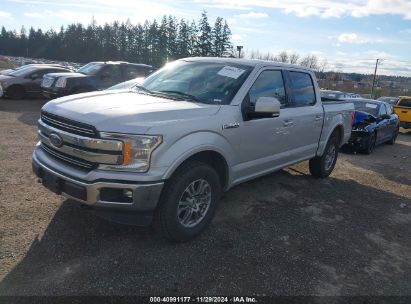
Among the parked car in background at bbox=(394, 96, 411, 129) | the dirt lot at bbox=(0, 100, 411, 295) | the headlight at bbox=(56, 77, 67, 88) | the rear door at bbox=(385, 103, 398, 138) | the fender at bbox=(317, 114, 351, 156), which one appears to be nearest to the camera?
the dirt lot at bbox=(0, 100, 411, 295)

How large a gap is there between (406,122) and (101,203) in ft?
58.6

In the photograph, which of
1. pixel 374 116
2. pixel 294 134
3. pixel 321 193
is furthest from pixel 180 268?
pixel 374 116

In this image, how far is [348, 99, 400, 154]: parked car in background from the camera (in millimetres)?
10750

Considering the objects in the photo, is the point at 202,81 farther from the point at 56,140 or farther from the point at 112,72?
the point at 112,72

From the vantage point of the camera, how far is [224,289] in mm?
3398

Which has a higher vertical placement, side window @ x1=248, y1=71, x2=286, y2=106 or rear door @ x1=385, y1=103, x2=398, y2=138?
side window @ x1=248, y1=71, x2=286, y2=106

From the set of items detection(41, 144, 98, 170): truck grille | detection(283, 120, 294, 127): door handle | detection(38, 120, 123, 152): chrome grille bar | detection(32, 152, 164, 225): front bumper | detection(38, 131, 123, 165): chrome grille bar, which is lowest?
detection(32, 152, 164, 225): front bumper

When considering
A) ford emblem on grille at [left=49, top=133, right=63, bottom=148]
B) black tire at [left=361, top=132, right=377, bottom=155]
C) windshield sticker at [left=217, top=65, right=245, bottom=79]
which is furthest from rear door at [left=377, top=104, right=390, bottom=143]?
ford emblem on grille at [left=49, top=133, right=63, bottom=148]

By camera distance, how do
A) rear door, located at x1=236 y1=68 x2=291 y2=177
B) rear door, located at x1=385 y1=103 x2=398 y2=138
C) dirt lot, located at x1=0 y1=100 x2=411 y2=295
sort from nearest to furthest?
1. dirt lot, located at x1=0 y1=100 x2=411 y2=295
2. rear door, located at x1=236 y1=68 x2=291 y2=177
3. rear door, located at x1=385 y1=103 x2=398 y2=138

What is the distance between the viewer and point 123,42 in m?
84.9

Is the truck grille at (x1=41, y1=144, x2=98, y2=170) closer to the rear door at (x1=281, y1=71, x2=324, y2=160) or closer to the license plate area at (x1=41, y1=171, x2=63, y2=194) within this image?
the license plate area at (x1=41, y1=171, x2=63, y2=194)

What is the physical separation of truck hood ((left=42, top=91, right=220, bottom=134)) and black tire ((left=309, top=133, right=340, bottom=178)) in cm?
344

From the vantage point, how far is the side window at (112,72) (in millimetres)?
14318

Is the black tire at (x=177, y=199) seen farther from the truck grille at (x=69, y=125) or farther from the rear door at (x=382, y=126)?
the rear door at (x=382, y=126)
